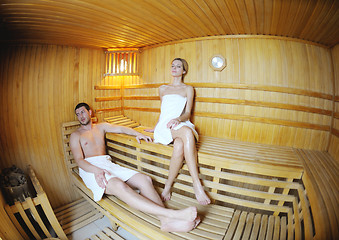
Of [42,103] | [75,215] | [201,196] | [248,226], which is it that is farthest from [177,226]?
[42,103]

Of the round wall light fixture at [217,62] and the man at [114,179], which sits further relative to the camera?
the round wall light fixture at [217,62]

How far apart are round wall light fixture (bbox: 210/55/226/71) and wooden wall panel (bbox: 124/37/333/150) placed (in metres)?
0.07

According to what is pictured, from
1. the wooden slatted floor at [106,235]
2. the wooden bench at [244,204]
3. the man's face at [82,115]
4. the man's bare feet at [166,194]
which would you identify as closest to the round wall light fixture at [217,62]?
the wooden bench at [244,204]

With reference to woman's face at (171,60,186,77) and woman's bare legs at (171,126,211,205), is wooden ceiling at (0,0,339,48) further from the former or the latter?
woman's bare legs at (171,126,211,205)

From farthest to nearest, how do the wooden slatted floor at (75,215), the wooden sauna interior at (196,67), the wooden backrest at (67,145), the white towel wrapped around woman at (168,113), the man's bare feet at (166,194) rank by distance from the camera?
the wooden backrest at (67,145) → the wooden slatted floor at (75,215) → the white towel wrapped around woman at (168,113) → the man's bare feet at (166,194) → the wooden sauna interior at (196,67)

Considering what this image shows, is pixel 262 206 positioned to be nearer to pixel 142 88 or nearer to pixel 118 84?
pixel 142 88

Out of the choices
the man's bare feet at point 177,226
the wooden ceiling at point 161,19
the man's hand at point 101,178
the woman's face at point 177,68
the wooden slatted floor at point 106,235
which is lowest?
the wooden slatted floor at point 106,235

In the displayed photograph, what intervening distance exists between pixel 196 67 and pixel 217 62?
375 millimetres

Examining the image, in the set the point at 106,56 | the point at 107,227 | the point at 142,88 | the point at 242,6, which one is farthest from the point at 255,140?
the point at 106,56

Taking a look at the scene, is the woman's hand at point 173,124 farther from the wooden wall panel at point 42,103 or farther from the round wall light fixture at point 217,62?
the wooden wall panel at point 42,103

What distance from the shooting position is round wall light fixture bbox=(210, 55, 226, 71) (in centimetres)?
270

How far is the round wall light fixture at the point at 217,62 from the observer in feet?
8.86

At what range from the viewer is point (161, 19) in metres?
2.07

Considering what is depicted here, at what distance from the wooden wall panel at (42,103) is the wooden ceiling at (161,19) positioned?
13.1 inches
